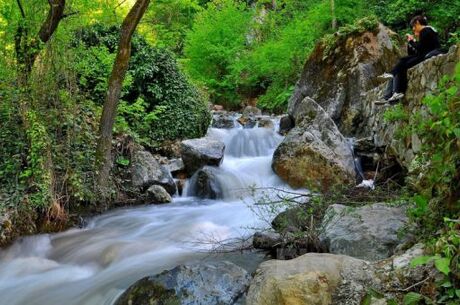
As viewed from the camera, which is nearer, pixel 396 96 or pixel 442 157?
pixel 442 157

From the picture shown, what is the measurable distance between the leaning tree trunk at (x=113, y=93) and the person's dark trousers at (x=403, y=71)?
4.44 m

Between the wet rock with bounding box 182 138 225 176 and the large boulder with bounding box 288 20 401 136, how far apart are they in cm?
317


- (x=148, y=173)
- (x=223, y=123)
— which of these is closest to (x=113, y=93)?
(x=148, y=173)

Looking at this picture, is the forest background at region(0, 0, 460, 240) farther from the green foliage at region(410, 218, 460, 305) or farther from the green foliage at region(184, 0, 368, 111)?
the green foliage at region(410, 218, 460, 305)

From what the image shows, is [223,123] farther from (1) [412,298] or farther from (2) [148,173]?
(1) [412,298]

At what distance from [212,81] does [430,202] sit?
17.9 m

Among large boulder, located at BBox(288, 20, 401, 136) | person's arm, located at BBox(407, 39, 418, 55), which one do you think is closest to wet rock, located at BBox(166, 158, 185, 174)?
large boulder, located at BBox(288, 20, 401, 136)

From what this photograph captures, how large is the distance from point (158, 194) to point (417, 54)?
5.37m

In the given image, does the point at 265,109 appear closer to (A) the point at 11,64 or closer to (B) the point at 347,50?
(B) the point at 347,50

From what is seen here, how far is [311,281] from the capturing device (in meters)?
2.98

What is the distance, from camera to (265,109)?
734 inches

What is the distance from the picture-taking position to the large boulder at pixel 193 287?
147 inches

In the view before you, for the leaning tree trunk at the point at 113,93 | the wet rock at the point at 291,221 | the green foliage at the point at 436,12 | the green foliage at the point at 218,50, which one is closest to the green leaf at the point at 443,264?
the wet rock at the point at 291,221

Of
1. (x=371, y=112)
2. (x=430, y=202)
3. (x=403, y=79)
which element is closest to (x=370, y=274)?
(x=430, y=202)
